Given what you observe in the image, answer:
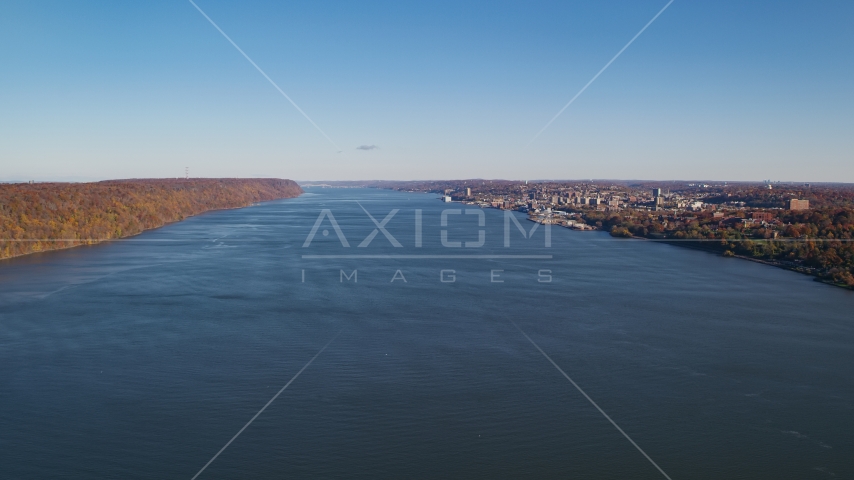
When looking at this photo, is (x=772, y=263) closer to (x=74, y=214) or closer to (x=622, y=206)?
(x=622, y=206)

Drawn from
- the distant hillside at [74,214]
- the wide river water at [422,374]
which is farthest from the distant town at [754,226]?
the distant hillside at [74,214]

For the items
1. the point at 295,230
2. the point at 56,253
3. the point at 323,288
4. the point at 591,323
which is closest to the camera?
the point at 591,323

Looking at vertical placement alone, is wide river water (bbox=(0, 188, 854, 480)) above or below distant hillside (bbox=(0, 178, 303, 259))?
below

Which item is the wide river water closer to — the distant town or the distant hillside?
the distant town

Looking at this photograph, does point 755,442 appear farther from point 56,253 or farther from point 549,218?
point 549,218

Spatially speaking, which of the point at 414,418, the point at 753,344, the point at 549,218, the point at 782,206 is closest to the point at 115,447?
the point at 414,418

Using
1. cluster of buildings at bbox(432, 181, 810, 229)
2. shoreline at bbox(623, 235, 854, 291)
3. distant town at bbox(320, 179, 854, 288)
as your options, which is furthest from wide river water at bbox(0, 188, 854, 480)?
cluster of buildings at bbox(432, 181, 810, 229)

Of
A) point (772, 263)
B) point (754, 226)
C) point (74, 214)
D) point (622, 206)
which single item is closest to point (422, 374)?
point (772, 263)

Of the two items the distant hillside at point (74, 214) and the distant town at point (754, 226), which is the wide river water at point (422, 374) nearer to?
the distant town at point (754, 226)
